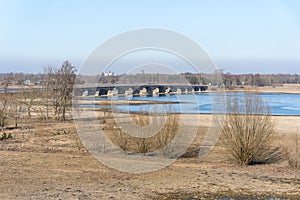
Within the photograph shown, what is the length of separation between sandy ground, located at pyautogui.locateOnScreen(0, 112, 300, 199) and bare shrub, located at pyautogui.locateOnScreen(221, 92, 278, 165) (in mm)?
759

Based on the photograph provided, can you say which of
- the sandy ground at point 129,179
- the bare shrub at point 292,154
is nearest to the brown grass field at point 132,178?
the sandy ground at point 129,179

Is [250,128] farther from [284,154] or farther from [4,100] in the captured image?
[4,100]

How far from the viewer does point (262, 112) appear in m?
18.9

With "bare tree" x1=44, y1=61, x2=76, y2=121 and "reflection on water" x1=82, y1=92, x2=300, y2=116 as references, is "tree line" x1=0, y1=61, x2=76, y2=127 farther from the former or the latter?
"reflection on water" x1=82, y1=92, x2=300, y2=116

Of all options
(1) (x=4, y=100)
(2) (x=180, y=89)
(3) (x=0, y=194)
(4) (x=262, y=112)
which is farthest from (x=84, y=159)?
(1) (x=4, y=100)

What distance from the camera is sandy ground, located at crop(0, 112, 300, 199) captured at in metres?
13.5

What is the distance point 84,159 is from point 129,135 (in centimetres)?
330

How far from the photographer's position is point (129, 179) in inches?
621

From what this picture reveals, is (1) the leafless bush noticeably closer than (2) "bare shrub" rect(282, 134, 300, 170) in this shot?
No

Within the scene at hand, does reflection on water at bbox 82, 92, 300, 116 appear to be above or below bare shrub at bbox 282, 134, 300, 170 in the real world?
above

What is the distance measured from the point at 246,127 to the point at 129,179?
6.47 m

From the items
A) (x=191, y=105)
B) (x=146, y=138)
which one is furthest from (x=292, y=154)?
(x=191, y=105)

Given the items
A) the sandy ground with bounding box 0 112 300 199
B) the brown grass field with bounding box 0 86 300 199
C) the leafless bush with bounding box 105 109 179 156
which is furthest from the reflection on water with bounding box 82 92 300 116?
the sandy ground with bounding box 0 112 300 199

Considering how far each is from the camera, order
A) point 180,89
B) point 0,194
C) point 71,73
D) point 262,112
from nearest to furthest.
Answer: point 0,194 → point 262,112 → point 180,89 → point 71,73
